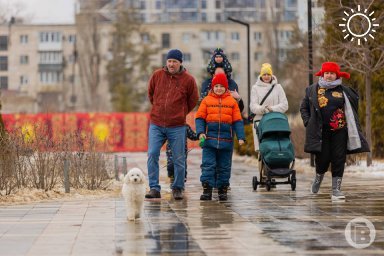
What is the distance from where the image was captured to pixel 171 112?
1568cm

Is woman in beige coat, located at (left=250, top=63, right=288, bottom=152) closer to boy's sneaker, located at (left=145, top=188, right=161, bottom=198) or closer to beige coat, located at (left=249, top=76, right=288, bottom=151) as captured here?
beige coat, located at (left=249, top=76, right=288, bottom=151)

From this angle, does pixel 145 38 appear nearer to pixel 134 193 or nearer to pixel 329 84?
pixel 329 84

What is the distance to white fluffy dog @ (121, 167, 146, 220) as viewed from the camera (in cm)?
1270

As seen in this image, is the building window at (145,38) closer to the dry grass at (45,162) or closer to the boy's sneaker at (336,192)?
the dry grass at (45,162)

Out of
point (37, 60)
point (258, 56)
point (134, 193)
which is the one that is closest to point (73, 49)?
point (37, 60)

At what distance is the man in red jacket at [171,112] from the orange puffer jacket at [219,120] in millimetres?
255

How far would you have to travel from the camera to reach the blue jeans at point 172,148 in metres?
15.8

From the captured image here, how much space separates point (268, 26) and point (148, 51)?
12.5m

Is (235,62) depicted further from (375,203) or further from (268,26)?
(375,203)

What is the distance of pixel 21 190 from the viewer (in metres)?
16.8

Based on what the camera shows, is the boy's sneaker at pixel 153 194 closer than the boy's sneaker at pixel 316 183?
Yes

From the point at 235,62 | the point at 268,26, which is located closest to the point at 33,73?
the point at 235,62

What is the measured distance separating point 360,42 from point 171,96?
12.0 meters

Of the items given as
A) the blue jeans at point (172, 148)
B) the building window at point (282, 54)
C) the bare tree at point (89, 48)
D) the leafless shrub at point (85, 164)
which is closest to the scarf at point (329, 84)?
the blue jeans at point (172, 148)
